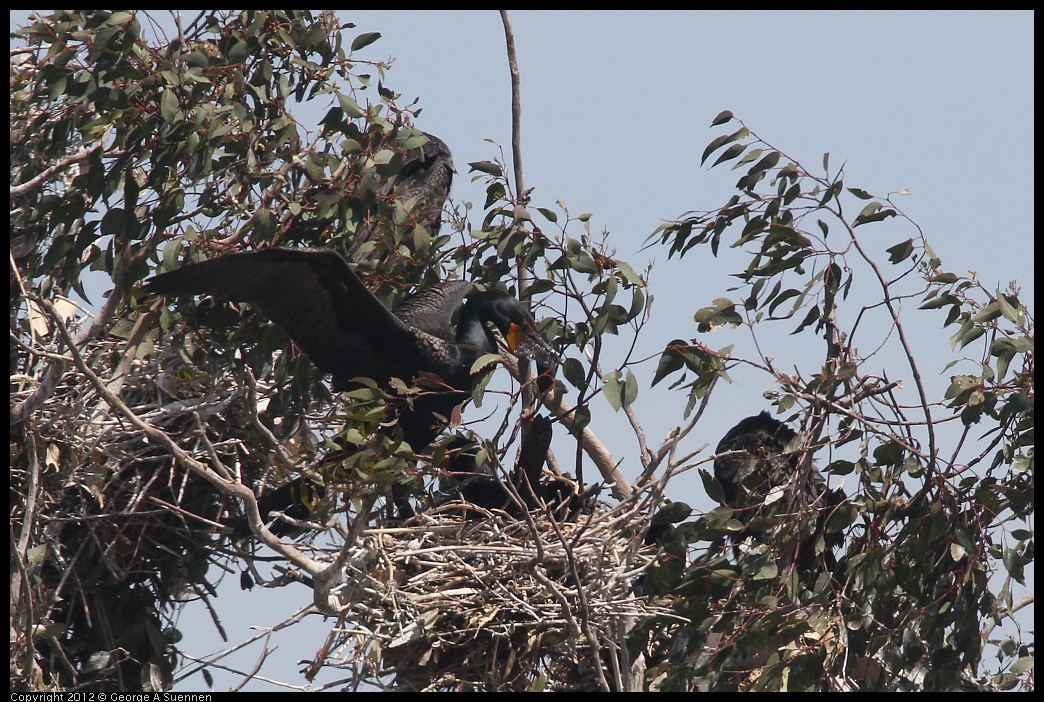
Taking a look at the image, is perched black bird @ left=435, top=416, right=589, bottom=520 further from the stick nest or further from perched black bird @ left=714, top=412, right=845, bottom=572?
perched black bird @ left=714, top=412, right=845, bottom=572

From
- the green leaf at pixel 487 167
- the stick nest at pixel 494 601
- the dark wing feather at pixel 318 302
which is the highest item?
the green leaf at pixel 487 167

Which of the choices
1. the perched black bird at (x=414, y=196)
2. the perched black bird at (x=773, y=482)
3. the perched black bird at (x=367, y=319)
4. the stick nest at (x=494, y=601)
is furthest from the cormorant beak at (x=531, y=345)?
the perched black bird at (x=773, y=482)

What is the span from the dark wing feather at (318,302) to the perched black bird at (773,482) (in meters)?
1.57

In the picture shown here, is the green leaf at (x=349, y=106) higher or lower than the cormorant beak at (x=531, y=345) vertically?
higher

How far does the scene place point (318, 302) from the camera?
5766 millimetres

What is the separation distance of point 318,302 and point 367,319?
0.89 feet

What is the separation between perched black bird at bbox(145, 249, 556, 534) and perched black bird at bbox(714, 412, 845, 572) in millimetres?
1066

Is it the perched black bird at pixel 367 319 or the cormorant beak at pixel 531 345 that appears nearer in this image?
the perched black bird at pixel 367 319

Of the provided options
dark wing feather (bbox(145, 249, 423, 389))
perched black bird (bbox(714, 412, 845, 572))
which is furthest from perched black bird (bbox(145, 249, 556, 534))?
perched black bird (bbox(714, 412, 845, 572))

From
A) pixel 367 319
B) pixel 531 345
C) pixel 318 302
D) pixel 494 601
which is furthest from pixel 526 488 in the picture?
pixel 318 302

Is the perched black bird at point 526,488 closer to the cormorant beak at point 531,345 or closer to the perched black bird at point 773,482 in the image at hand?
the cormorant beak at point 531,345

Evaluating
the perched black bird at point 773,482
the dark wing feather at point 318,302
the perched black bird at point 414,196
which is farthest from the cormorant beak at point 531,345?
the perched black bird at point 773,482

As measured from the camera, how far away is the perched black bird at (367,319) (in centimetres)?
540
